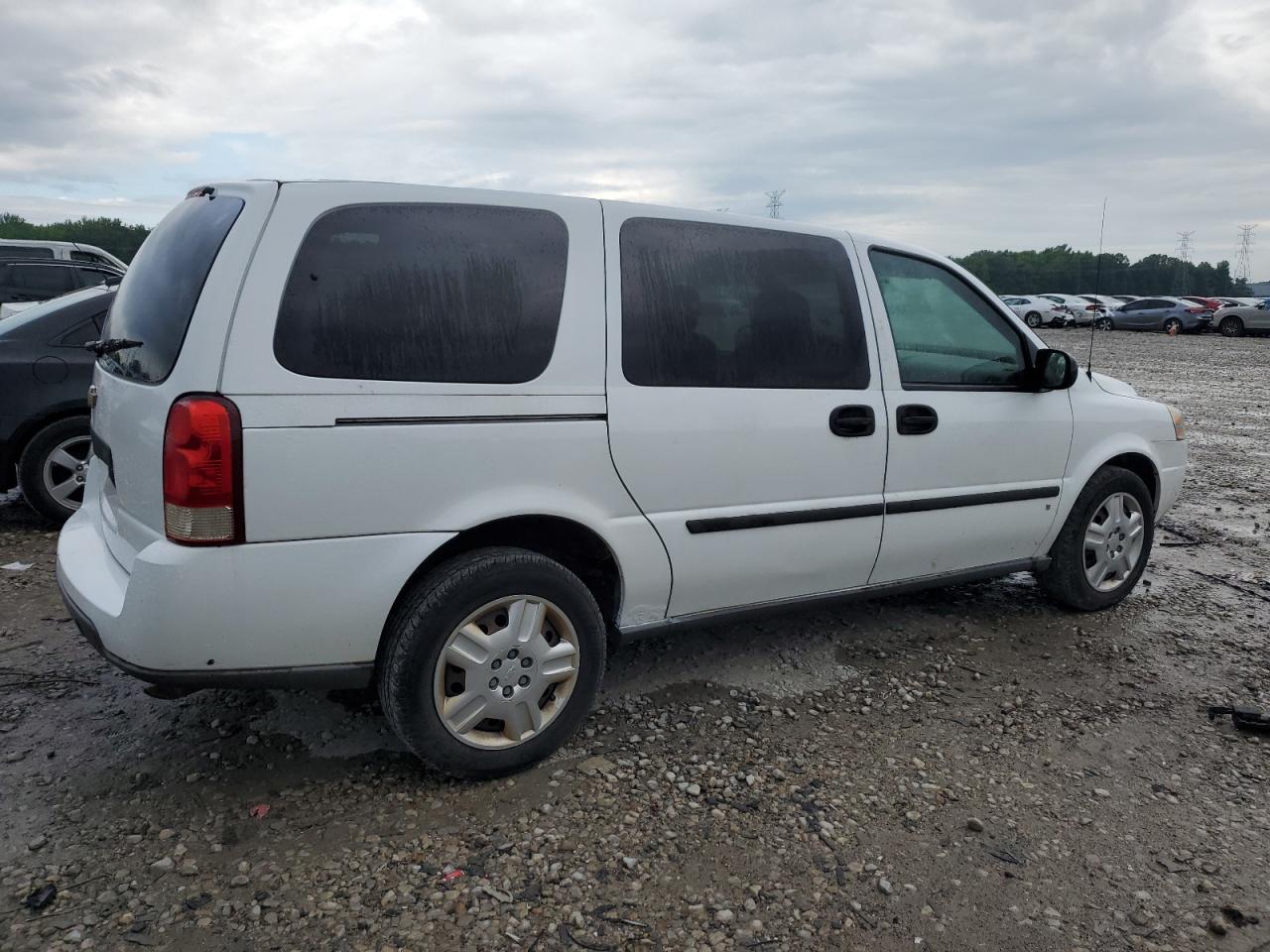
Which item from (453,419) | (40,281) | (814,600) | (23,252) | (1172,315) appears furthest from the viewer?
(1172,315)

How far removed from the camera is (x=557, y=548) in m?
3.33

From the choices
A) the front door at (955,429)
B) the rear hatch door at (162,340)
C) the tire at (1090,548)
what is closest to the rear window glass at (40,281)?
the rear hatch door at (162,340)

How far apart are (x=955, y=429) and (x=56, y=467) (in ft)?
17.0

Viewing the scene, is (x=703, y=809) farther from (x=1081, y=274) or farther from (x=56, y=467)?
(x=1081, y=274)

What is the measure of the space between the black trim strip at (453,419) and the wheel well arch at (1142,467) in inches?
115

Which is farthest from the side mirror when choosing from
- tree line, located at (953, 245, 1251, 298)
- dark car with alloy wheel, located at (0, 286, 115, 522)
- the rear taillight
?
tree line, located at (953, 245, 1251, 298)

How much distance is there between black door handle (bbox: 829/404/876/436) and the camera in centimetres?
368

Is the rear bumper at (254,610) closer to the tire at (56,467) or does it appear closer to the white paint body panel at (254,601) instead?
the white paint body panel at (254,601)

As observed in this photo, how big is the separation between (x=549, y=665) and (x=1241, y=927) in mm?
2015

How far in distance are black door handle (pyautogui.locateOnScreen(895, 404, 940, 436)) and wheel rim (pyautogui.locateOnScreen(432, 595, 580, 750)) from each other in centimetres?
159

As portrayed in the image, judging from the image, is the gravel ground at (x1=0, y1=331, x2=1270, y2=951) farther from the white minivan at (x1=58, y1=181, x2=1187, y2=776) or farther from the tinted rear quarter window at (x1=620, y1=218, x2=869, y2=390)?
the tinted rear quarter window at (x1=620, y1=218, x2=869, y2=390)

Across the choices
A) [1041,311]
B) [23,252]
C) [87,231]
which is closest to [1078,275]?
[1041,311]

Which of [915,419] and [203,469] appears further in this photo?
[915,419]

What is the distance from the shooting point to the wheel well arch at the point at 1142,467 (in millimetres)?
4840
